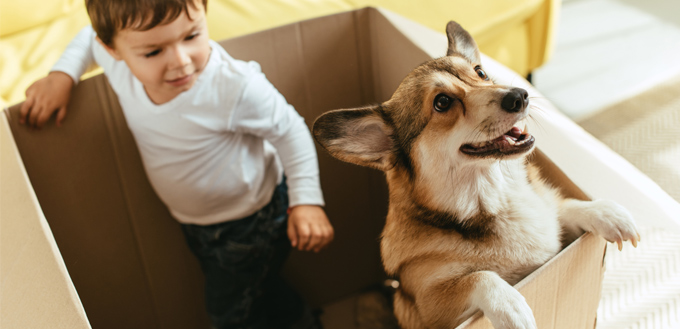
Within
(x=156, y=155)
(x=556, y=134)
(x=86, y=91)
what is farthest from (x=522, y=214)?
(x=86, y=91)

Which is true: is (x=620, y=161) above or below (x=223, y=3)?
below

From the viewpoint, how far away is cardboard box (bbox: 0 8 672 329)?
111cm

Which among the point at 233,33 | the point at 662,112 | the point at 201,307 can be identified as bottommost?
the point at 201,307

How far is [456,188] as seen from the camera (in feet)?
2.80

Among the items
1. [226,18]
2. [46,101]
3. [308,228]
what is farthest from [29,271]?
[226,18]

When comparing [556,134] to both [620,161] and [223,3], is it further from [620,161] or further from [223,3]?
[223,3]

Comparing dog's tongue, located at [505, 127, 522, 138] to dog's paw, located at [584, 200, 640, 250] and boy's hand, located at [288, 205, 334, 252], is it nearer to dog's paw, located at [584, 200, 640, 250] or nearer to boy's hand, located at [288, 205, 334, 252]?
dog's paw, located at [584, 200, 640, 250]

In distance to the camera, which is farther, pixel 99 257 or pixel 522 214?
pixel 99 257

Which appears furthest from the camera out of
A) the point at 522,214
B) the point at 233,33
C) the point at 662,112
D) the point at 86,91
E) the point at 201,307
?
the point at 662,112

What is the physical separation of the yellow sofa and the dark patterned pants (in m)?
0.55

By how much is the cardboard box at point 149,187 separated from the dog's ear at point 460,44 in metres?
0.06

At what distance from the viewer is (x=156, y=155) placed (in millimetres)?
1194

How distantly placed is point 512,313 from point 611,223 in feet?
0.69

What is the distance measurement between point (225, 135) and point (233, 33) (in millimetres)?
491
